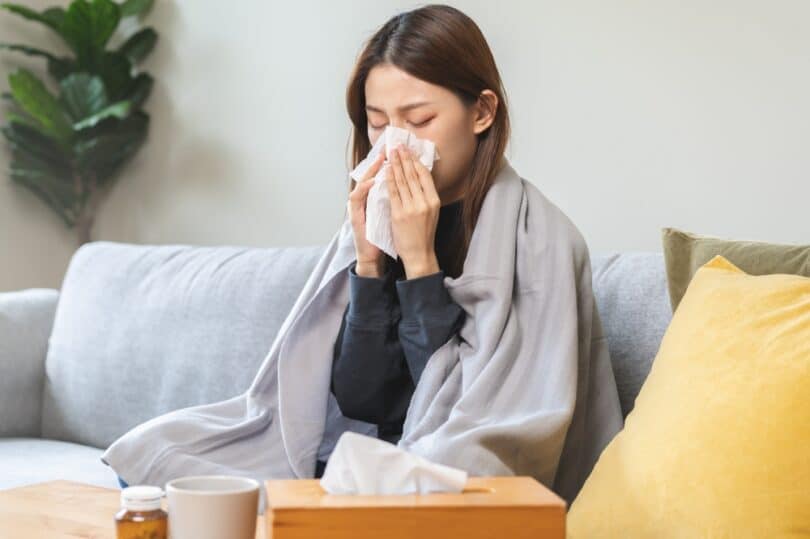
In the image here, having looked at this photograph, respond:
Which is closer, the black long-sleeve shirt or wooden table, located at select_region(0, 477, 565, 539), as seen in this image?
wooden table, located at select_region(0, 477, 565, 539)

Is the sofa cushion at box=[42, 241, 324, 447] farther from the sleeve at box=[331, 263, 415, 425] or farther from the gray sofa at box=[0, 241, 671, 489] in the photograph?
the sleeve at box=[331, 263, 415, 425]

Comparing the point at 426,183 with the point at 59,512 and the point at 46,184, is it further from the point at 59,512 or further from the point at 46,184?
the point at 46,184

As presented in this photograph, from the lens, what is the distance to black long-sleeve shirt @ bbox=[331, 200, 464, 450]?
152 centimetres

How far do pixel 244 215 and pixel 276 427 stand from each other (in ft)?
Result: 5.20

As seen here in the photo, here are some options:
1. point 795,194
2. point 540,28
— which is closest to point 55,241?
point 540,28

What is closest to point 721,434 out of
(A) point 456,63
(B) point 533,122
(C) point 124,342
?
(A) point 456,63

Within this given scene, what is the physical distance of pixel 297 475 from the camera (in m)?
1.64

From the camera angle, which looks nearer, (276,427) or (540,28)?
(276,427)

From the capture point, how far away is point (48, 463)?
2111mm

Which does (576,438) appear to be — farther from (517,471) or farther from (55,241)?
(55,241)

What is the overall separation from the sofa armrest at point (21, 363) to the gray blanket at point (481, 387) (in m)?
A: 0.88

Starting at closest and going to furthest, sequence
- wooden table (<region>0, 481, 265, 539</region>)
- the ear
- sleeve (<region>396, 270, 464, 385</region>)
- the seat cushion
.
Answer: wooden table (<region>0, 481, 265, 539</region>) < sleeve (<region>396, 270, 464, 385</region>) < the ear < the seat cushion

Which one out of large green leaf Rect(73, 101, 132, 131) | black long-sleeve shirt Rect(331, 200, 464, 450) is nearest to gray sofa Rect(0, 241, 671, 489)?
black long-sleeve shirt Rect(331, 200, 464, 450)

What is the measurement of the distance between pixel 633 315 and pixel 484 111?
0.40 meters
